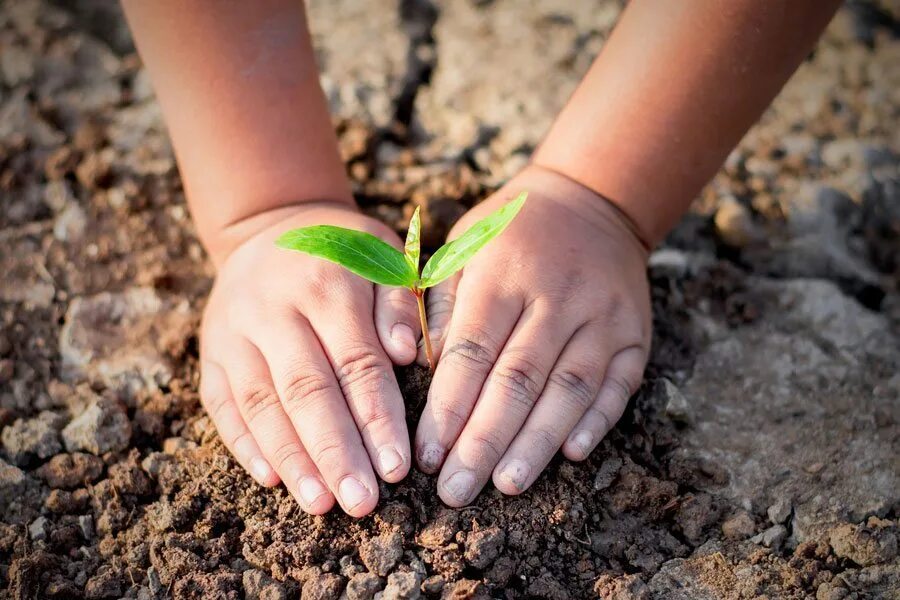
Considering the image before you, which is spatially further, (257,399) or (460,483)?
(257,399)

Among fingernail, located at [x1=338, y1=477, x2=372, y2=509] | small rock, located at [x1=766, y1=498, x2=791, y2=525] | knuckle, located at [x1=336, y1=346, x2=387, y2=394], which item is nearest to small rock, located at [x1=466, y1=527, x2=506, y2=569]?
fingernail, located at [x1=338, y1=477, x2=372, y2=509]

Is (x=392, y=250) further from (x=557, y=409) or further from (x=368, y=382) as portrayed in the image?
A: (x=557, y=409)

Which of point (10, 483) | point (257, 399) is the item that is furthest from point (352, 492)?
point (10, 483)

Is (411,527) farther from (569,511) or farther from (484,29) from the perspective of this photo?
(484,29)

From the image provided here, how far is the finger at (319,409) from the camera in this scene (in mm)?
1442

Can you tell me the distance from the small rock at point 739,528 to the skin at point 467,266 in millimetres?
311

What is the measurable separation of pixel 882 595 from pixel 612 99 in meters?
1.15

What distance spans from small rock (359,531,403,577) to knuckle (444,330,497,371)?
351 mm

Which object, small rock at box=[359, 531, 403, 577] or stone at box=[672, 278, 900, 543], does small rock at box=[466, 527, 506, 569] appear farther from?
stone at box=[672, 278, 900, 543]

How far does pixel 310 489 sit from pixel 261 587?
8.0 inches

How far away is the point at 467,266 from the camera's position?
1650mm

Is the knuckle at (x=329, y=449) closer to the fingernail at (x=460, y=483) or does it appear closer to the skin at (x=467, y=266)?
the skin at (x=467, y=266)

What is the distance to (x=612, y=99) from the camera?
177 centimetres

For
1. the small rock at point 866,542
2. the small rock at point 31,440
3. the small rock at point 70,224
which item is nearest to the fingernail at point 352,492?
the small rock at point 31,440
